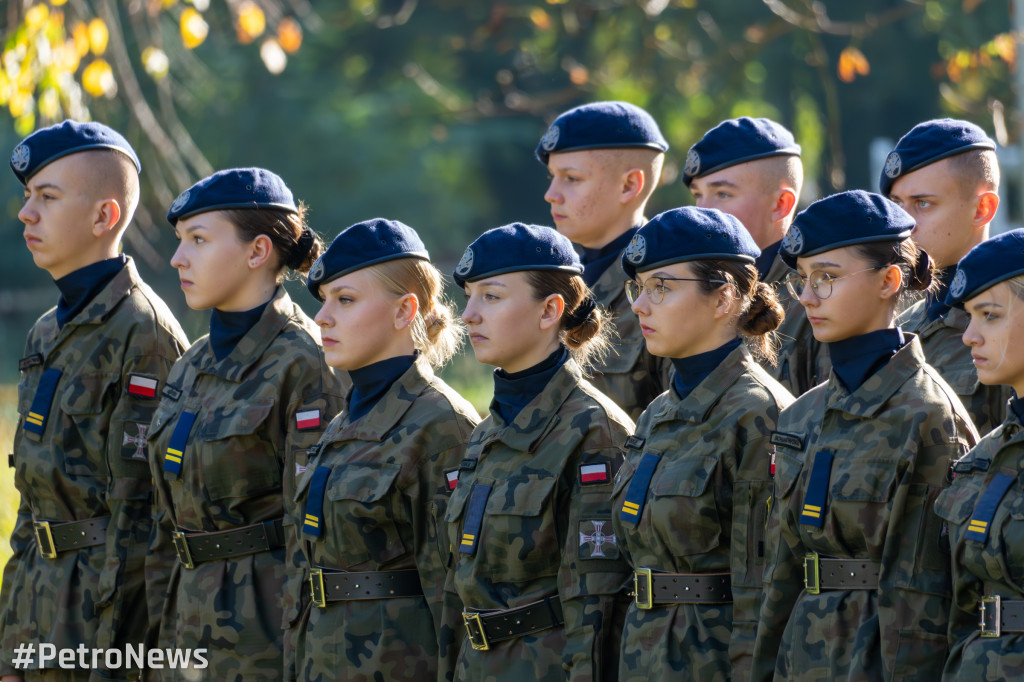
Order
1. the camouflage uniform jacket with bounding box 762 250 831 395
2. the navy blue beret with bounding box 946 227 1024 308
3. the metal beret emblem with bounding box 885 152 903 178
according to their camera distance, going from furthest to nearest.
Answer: the camouflage uniform jacket with bounding box 762 250 831 395 < the metal beret emblem with bounding box 885 152 903 178 < the navy blue beret with bounding box 946 227 1024 308

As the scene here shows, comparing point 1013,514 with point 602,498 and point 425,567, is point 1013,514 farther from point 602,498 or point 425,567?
point 425,567

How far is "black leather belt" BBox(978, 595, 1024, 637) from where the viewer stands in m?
3.74

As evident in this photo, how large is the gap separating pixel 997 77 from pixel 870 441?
36.7 ft

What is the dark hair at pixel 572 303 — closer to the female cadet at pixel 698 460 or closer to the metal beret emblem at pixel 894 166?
the female cadet at pixel 698 460

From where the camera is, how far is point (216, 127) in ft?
94.4

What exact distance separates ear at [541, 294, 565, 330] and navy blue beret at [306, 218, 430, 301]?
49cm

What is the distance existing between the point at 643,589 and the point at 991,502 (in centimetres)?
109

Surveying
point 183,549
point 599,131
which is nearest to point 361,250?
point 183,549

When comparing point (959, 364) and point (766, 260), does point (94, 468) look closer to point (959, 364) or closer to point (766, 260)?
point (766, 260)

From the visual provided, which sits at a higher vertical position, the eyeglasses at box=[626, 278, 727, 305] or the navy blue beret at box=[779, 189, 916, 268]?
the navy blue beret at box=[779, 189, 916, 268]

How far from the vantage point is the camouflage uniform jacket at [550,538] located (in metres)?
4.50

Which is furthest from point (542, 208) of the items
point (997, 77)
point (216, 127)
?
point (997, 77)

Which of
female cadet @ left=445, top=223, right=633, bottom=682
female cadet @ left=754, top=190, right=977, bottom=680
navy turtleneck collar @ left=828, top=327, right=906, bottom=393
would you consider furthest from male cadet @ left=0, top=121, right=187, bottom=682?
navy turtleneck collar @ left=828, top=327, right=906, bottom=393

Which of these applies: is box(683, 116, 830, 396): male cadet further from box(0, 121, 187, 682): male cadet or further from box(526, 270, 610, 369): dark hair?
box(0, 121, 187, 682): male cadet
